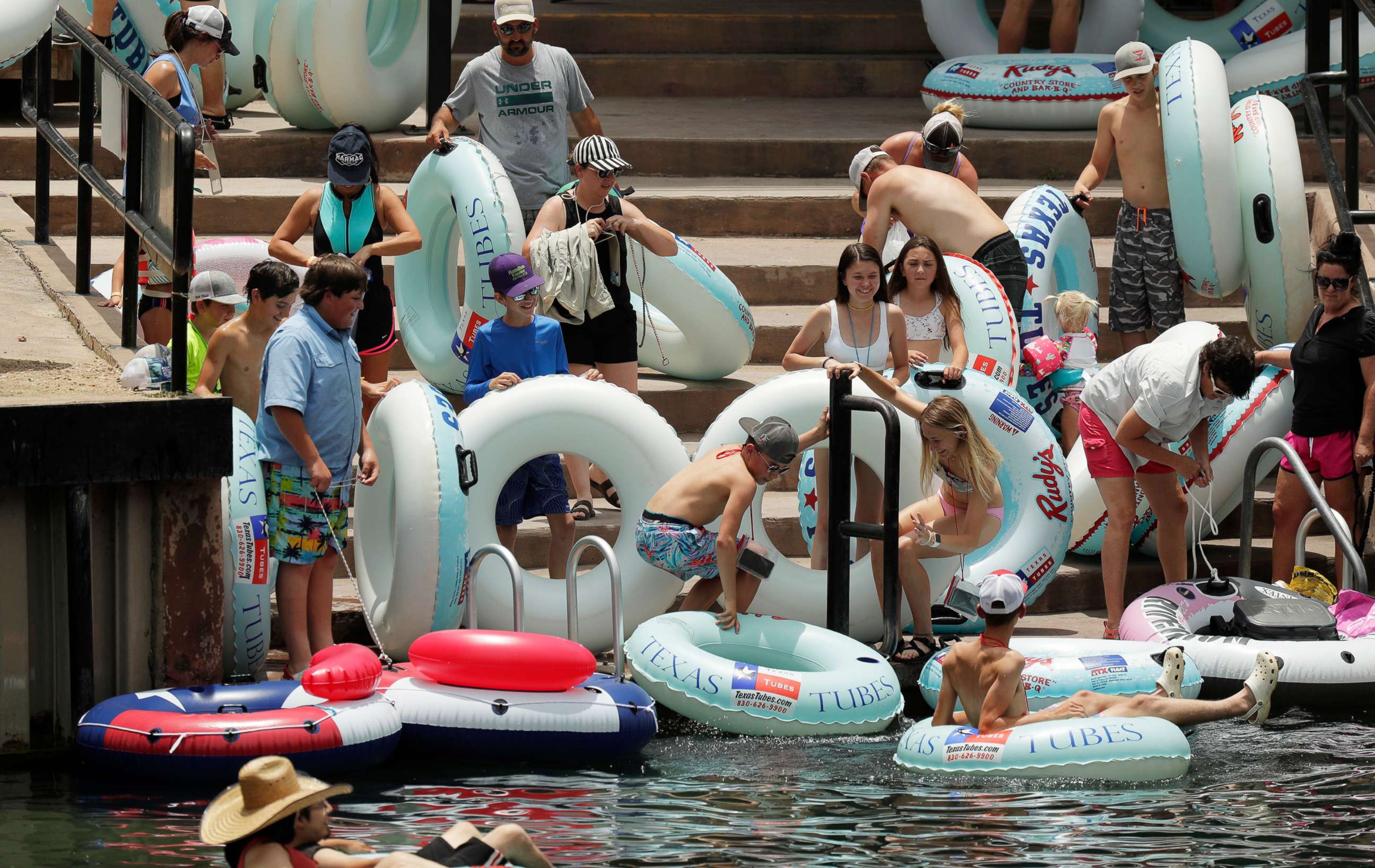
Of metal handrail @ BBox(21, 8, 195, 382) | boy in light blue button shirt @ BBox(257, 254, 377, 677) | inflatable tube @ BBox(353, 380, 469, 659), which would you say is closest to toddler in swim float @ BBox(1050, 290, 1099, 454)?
inflatable tube @ BBox(353, 380, 469, 659)

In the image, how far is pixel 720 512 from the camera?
26.8 feet

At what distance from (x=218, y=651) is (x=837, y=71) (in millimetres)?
9372

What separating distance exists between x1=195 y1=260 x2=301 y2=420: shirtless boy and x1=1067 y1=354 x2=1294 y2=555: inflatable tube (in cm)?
401

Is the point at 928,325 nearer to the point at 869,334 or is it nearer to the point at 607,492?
the point at 869,334

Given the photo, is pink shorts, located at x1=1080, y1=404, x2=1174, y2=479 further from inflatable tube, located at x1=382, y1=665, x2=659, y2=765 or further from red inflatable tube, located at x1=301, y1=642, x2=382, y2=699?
red inflatable tube, located at x1=301, y1=642, x2=382, y2=699

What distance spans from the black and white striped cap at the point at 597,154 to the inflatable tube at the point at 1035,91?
17.3 feet

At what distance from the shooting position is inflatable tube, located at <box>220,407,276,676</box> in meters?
7.57

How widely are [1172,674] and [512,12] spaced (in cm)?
490

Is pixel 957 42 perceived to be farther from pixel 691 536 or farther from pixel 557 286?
pixel 691 536

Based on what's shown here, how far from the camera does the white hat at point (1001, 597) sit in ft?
24.2

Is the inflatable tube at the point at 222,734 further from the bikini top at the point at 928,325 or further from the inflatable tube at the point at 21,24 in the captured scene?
the bikini top at the point at 928,325

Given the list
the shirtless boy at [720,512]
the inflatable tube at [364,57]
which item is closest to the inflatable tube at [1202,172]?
the shirtless boy at [720,512]

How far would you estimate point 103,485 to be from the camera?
725cm

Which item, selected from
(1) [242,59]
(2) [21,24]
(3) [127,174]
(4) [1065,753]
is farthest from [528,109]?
(1) [242,59]
